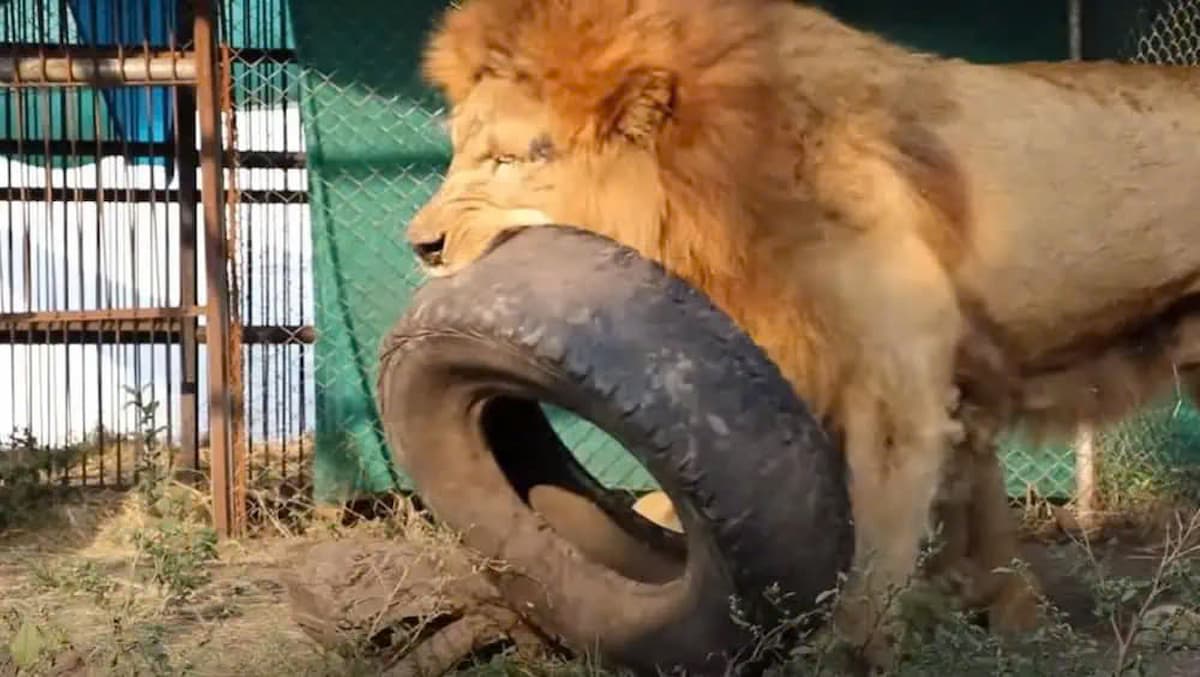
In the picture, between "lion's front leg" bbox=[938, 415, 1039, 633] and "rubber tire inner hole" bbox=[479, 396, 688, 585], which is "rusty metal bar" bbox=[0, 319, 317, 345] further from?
"lion's front leg" bbox=[938, 415, 1039, 633]

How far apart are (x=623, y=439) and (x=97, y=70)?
3.64 m

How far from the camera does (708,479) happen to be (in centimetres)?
343

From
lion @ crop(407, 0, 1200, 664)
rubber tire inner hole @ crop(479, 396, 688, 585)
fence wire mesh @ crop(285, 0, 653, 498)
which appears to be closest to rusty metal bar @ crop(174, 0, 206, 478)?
fence wire mesh @ crop(285, 0, 653, 498)

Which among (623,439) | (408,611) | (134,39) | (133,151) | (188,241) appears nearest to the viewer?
(623,439)

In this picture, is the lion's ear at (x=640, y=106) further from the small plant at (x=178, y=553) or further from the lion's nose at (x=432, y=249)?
the small plant at (x=178, y=553)

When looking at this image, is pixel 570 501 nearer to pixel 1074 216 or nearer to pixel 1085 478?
pixel 1074 216

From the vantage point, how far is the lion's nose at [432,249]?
4.35 m

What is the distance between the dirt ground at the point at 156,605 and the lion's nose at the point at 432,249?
1066 mm

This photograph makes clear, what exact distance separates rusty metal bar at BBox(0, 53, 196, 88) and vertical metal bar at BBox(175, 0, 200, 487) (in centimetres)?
58

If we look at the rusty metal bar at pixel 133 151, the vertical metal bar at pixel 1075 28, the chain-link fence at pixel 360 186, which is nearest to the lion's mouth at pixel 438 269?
the chain-link fence at pixel 360 186

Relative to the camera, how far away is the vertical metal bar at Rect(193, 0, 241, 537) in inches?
246

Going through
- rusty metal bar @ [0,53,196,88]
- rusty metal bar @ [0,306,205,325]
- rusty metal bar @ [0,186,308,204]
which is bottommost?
rusty metal bar @ [0,306,205,325]

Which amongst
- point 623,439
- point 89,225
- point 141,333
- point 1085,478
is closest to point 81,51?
point 141,333

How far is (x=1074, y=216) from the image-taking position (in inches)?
184
